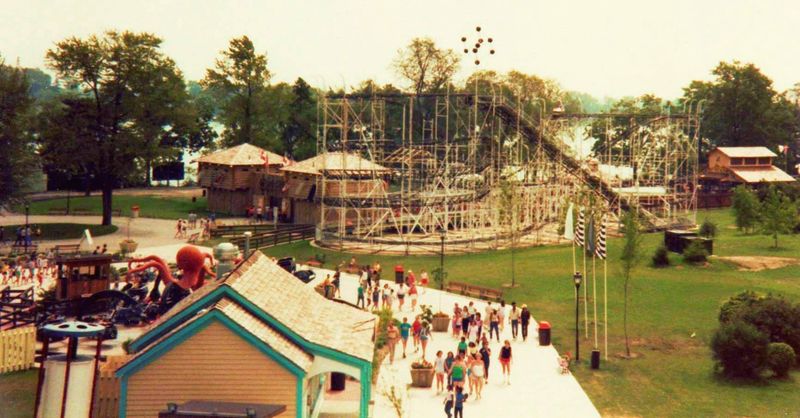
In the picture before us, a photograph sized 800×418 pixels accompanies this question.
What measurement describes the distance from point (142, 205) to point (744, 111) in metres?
67.1

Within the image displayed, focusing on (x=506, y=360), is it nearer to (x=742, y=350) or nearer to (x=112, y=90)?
(x=742, y=350)

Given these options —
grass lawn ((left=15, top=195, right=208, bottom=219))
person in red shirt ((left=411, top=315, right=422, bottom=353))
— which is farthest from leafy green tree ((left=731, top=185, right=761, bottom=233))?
grass lawn ((left=15, top=195, right=208, bottom=219))

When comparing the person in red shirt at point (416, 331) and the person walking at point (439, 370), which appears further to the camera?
the person in red shirt at point (416, 331)

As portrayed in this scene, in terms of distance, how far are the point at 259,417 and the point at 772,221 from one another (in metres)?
45.1

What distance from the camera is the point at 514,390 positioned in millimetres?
29688

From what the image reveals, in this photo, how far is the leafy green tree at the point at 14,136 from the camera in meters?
57.8

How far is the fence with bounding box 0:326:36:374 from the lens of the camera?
2970 cm

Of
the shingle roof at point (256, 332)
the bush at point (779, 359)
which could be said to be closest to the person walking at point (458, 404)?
the shingle roof at point (256, 332)

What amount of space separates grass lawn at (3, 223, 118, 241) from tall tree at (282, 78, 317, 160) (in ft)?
124

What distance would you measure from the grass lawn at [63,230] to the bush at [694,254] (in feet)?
132

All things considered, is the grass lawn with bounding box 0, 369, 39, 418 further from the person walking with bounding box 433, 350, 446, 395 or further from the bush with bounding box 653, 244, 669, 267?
the bush with bounding box 653, 244, 669, 267

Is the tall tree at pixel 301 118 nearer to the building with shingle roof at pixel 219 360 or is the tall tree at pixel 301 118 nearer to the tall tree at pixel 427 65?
the tall tree at pixel 427 65

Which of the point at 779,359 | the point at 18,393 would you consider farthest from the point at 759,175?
the point at 18,393

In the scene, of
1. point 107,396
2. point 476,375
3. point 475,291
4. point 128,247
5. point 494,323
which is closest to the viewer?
point 107,396
